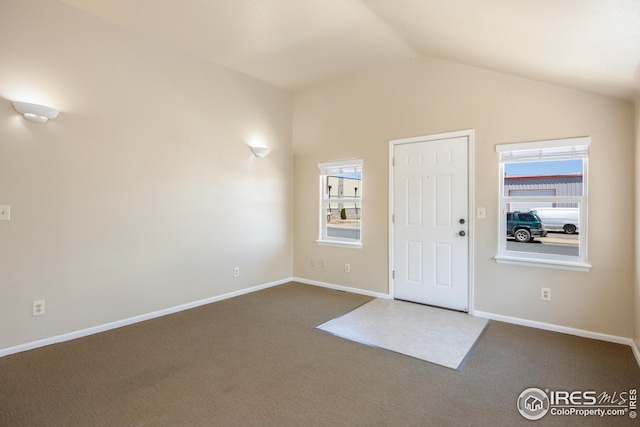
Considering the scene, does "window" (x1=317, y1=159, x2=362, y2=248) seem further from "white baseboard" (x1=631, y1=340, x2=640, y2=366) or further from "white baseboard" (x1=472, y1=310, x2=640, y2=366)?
"white baseboard" (x1=631, y1=340, x2=640, y2=366)

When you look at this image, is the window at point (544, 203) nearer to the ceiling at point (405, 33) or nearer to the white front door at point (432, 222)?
the white front door at point (432, 222)

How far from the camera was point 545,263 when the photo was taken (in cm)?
332

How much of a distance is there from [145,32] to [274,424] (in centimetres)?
399

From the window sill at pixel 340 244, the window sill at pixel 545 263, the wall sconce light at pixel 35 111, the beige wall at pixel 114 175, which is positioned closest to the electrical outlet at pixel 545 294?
the window sill at pixel 545 263

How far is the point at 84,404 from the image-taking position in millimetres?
2088

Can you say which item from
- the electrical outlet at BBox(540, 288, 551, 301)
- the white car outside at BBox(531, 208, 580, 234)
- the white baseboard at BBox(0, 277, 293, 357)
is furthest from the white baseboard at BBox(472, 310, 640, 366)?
the white baseboard at BBox(0, 277, 293, 357)

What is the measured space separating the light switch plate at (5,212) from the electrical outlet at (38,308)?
78 cm

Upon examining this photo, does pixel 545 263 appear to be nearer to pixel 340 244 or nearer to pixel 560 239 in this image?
pixel 560 239

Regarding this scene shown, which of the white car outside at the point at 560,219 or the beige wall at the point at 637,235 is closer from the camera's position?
the beige wall at the point at 637,235

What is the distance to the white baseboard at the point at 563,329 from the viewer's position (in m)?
2.97

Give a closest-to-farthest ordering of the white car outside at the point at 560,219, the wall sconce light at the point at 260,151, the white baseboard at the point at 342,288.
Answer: the white car outside at the point at 560,219 → the white baseboard at the point at 342,288 → the wall sconce light at the point at 260,151

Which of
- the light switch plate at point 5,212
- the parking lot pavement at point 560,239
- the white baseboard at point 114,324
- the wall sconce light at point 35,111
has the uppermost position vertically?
the wall sconce light at point 35,111

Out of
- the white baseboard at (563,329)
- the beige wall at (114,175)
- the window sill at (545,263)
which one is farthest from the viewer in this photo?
the window sill at (545,263)

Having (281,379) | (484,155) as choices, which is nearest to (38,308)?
(281,379)
